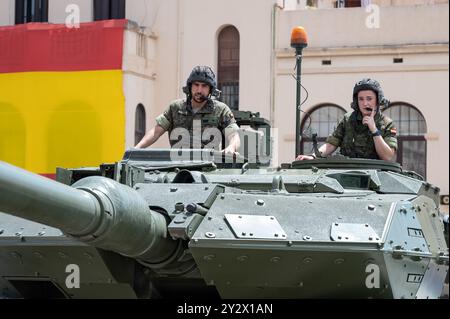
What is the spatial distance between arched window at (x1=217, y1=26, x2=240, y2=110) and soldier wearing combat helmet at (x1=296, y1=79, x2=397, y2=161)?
45.4ft

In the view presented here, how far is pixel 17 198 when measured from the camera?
7.26 meters

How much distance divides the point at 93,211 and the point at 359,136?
4666 millimetres

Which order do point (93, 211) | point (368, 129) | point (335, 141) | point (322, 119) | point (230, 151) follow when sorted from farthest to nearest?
point (322, 119)
point (335, 141)
point (368, 129)
point (230, 151)
point (93, 211)

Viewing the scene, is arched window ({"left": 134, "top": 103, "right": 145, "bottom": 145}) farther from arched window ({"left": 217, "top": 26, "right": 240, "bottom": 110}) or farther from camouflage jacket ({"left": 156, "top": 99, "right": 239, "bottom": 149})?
camouflage jacket ({"left": 156, "top": 99, "right": 239, "bottom": 149})

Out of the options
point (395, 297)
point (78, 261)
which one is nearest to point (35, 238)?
point (78, 261)

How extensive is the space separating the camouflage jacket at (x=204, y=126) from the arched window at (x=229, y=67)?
45.5 ft

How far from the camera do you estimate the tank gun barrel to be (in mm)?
7293

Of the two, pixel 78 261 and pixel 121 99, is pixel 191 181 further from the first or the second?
pixel 121 99

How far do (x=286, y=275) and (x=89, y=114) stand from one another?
16389 mm

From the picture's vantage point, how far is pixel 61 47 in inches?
985

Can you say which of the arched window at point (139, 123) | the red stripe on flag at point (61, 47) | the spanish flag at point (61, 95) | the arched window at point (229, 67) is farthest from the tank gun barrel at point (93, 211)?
the arched window at point (229, 67)

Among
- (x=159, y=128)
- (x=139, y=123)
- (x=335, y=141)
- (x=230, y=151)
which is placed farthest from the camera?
(x=139, y=123)

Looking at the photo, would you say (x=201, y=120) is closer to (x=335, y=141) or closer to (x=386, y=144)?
(x=335, y=141)

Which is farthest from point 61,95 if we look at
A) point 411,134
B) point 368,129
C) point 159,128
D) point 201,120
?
point 368,129
